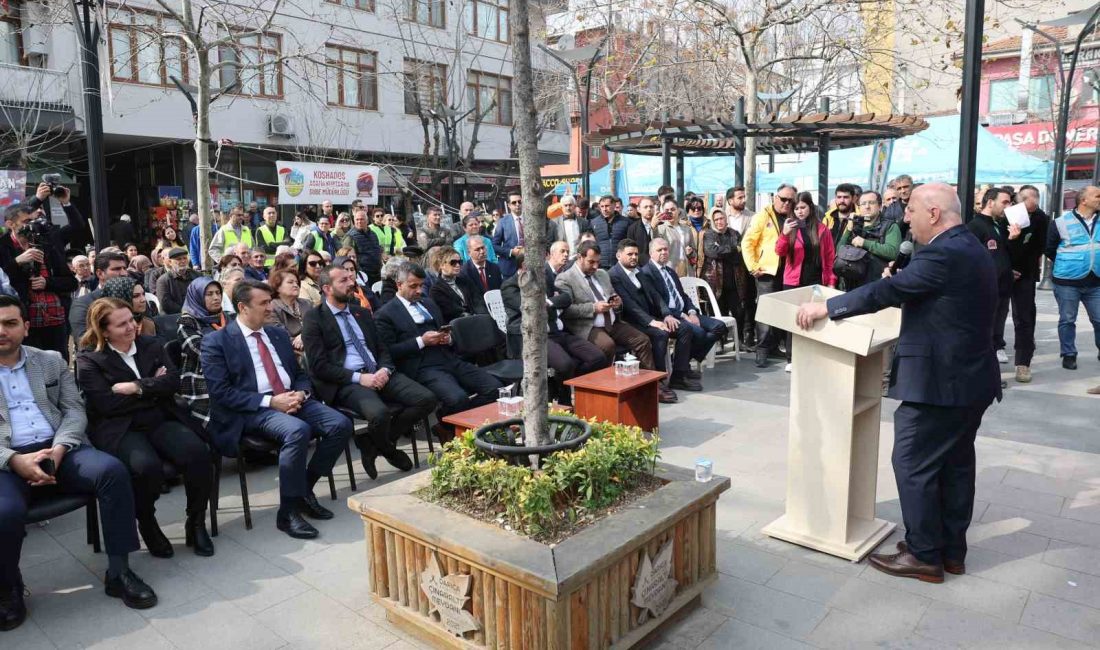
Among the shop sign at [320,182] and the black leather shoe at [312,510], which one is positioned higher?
the shop sign at [320,182]

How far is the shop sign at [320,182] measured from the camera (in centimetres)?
1747

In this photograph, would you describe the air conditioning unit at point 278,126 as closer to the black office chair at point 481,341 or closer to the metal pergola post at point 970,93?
the black office chair at point 481,341

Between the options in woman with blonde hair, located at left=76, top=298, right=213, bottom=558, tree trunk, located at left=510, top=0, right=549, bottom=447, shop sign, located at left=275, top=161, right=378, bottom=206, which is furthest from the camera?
shop sign, located at left=275, top=161, right=378, bottom=206

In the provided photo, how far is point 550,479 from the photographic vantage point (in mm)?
3160

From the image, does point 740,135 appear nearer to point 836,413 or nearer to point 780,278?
point 780,278

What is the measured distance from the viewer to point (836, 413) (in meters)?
3.90

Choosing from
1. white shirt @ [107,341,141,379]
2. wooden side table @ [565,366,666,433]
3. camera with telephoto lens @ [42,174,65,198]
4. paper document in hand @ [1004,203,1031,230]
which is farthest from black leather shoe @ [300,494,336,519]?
paper document in hand @ [1004,203,1031,230]

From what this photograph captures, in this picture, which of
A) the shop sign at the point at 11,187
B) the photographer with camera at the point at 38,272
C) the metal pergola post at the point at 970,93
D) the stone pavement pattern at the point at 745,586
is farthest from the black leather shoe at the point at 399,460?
the shop sign at the point at 11,187

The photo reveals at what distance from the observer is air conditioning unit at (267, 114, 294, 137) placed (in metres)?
23.0

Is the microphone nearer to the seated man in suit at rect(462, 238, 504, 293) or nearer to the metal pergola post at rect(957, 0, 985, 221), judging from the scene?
the metal pergola post at rect(957, 0, 985, 221)

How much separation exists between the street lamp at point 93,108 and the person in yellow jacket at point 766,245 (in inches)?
268

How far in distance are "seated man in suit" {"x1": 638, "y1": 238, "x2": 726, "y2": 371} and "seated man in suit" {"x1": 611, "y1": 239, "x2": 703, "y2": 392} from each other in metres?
0.09

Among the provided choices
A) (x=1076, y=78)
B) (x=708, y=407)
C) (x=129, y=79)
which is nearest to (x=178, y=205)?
(x=129, y=79)

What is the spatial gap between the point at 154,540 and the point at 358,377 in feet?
5.71
